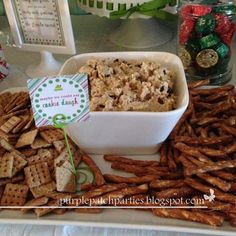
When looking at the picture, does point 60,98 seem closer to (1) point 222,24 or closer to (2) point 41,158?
(2) point 41,158

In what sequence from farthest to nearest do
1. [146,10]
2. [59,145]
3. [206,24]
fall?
[146,10] → [206,24] → [59,145]

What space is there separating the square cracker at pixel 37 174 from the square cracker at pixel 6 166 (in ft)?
0.08

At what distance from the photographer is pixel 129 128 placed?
Answer: 0.57 metres

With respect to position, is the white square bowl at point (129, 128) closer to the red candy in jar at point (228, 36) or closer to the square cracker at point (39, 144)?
the square cracker at point (39, 144)

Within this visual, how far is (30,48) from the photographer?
0.84m

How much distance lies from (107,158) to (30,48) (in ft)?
→ 1.23

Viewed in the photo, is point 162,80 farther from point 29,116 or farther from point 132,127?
point 29,116

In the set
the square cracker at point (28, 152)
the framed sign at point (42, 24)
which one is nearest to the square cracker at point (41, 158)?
the square cracker at point (28, 152)

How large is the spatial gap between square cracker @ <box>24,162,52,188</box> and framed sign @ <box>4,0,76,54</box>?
314 mm

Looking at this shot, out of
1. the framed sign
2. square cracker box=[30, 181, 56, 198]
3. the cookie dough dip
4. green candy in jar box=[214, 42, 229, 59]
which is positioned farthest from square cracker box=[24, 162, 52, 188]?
green candy in jar box=[214, 42, 229, 59]

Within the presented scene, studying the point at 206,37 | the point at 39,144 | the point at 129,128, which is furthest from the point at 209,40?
the point at 39,144

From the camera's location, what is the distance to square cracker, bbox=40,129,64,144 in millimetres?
628

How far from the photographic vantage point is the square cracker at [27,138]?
623mm

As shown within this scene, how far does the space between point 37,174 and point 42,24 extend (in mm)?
369
